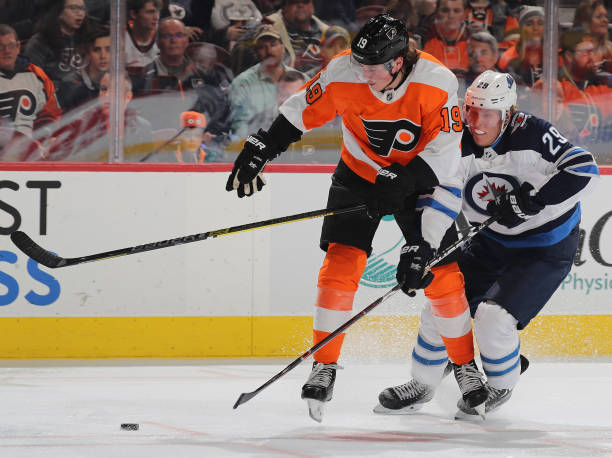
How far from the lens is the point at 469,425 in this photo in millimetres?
2906

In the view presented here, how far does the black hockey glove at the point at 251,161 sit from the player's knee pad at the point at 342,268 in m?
0.34

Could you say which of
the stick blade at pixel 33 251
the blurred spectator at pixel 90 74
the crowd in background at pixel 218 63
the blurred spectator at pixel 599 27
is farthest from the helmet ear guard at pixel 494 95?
the blurred spectator at pixel 90 74

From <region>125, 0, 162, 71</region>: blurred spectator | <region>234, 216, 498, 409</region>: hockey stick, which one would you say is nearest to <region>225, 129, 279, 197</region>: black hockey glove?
<region>234, 216, 498, 409</region>: hockey stick

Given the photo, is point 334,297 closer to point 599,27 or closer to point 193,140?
point 193,140

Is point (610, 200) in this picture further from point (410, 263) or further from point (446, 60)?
point (410, 263)

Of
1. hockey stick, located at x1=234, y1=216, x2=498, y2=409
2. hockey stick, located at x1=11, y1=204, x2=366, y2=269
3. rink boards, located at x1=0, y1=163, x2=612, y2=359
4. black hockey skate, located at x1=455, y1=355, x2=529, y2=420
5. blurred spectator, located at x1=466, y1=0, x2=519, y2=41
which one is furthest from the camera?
blurred spectator, located at x1=466, y1=0, x2=519, y2=41

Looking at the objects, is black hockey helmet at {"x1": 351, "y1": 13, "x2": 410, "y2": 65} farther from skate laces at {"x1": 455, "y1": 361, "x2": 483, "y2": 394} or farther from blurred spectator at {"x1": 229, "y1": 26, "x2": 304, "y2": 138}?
blurred spectator at {"x1": 229, "y1": 26, "x2": 304, "y2": 138}

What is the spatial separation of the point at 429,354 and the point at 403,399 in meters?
0.17

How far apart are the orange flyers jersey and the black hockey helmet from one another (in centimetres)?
12

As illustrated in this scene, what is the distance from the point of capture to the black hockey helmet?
2.66m

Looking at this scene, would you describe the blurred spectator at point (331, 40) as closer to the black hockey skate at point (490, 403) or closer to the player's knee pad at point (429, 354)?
the player's knee pad at point (429, 354)

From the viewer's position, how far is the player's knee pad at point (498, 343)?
295 cm

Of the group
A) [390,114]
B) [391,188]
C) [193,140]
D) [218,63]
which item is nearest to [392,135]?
[390,114]

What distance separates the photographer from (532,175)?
305 centimetres
